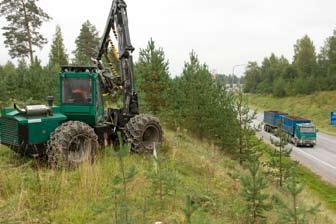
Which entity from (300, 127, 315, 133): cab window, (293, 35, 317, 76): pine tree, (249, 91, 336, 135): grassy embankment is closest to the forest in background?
(300, 127, 315, 133): cab window

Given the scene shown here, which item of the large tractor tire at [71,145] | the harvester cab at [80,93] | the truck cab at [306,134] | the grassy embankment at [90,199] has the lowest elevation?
the truck cab at [306,134]

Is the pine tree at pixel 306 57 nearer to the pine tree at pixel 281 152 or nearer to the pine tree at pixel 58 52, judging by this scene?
the pine tree at pixel 58 52

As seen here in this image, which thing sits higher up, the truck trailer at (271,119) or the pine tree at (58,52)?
the pine tree at (58,52)

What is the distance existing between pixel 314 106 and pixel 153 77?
51.7m

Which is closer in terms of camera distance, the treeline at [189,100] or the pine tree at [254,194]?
the pine tree at [254,194]

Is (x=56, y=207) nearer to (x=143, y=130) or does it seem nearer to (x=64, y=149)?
(x=64, y=149)

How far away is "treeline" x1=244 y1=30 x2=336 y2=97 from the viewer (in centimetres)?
7725

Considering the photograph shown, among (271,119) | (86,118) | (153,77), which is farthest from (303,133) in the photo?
(86,118)

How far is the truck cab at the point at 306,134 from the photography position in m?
41.0

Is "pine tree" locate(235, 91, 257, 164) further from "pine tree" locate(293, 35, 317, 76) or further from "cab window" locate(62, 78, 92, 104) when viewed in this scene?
"pine tree" locate(293, 35, 317, 76)

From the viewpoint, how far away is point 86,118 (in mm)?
10828

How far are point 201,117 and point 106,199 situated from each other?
17.2 meters

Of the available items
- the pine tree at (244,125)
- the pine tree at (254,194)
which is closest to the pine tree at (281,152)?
the pine tree at (244,125)

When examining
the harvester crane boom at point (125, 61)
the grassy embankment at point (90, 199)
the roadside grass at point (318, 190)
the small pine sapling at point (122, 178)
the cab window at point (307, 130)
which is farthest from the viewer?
the cab window at point (307, 130)
